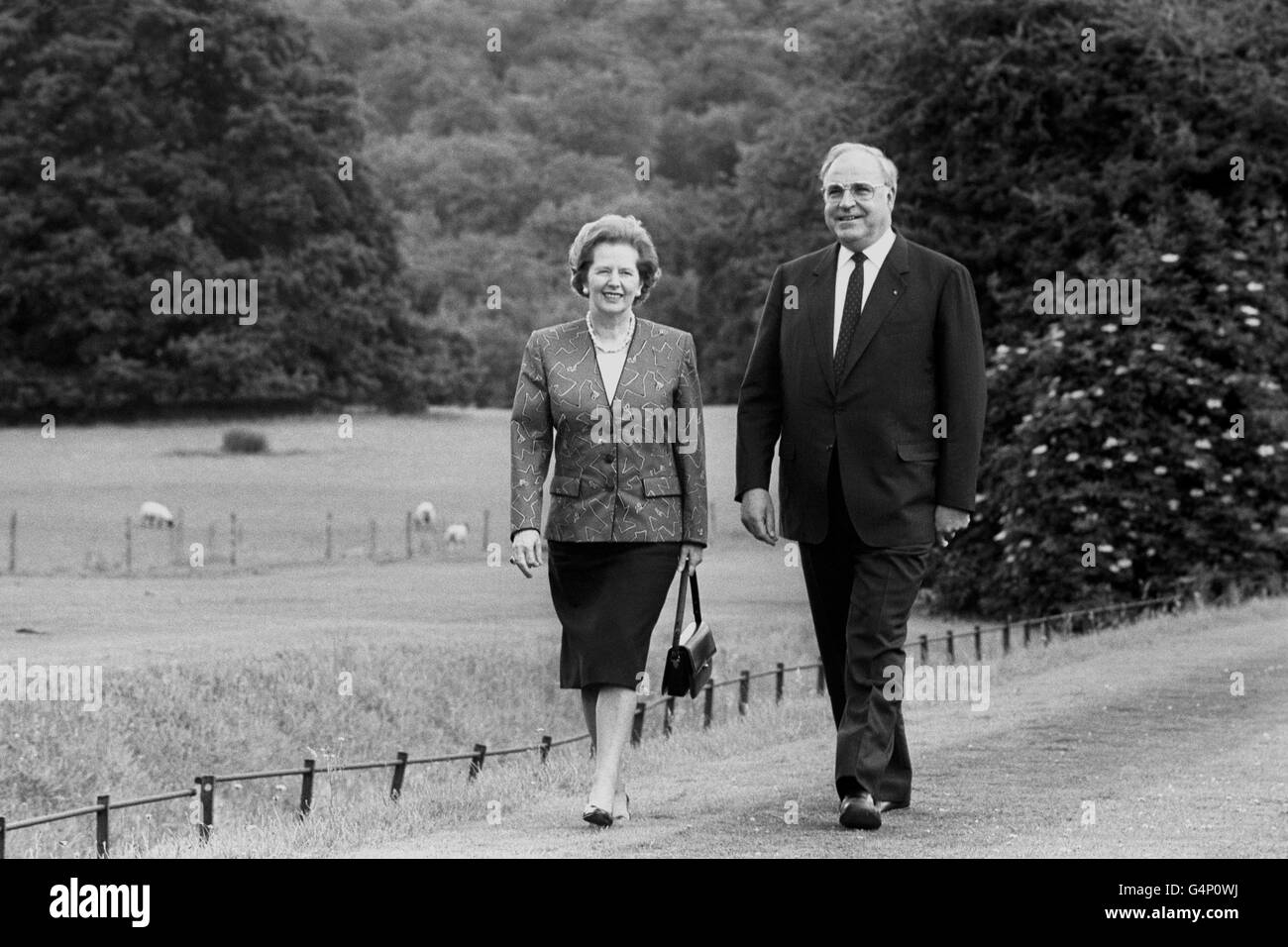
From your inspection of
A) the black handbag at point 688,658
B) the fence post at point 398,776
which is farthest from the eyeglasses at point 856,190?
the fence post at point 398,776

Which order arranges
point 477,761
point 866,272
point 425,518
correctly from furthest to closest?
point 425,518, point 477,761, point 866,272

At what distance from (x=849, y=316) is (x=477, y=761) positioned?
3.59m

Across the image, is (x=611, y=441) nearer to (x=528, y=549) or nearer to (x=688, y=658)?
(x=528, y=549)

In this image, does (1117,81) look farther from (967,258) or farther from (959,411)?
(959,411)

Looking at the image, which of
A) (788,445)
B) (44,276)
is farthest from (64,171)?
(788,445)

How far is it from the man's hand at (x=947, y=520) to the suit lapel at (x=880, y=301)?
2.08ft

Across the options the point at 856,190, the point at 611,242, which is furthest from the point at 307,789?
the point at 856,190

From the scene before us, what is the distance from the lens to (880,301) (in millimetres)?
8586

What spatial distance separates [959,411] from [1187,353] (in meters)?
21.2

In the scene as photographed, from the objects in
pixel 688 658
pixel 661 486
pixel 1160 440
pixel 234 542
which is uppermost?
pixel 1160 440

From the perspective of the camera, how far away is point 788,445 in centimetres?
876
